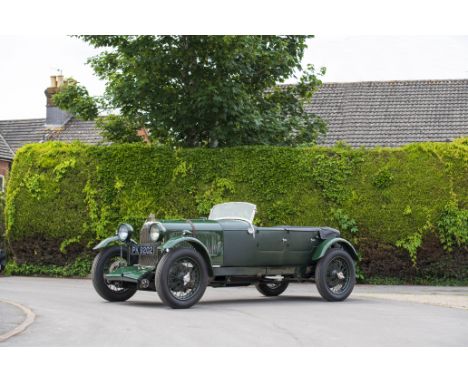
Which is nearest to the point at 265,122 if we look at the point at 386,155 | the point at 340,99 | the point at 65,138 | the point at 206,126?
the point at 206,126

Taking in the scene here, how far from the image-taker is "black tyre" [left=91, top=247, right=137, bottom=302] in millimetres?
12820

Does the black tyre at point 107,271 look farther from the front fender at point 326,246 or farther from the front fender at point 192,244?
the front fender at point 326,246

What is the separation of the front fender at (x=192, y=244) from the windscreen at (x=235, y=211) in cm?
144

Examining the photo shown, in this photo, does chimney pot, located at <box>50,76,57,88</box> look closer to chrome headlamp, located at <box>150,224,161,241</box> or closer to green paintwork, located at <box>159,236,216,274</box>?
chrome headlamp, located at <box>150,224,161,241</box>

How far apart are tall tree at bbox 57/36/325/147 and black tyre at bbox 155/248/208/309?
24.2 ft

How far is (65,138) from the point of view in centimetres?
3459

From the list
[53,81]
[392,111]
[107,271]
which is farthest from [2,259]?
[53,81]

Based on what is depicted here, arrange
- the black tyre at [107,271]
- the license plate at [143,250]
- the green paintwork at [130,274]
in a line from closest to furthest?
1. the green paintwork at [130,274]
2. the license plate at [143,250]
3. the black tyre at [107,271]

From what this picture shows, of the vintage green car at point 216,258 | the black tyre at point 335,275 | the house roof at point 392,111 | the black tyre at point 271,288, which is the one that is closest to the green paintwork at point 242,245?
the vintage green car at point 216,258

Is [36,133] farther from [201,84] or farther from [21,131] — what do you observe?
[201,84]

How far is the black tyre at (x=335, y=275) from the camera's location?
1339cm

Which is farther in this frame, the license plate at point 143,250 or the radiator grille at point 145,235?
the radiator grille at point 145,235

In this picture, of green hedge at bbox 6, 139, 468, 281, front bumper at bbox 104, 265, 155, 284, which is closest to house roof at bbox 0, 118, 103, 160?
green hedge at bbox 6, 139, 468, 281

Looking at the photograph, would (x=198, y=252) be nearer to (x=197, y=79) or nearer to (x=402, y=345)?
(x=402, y=345)
